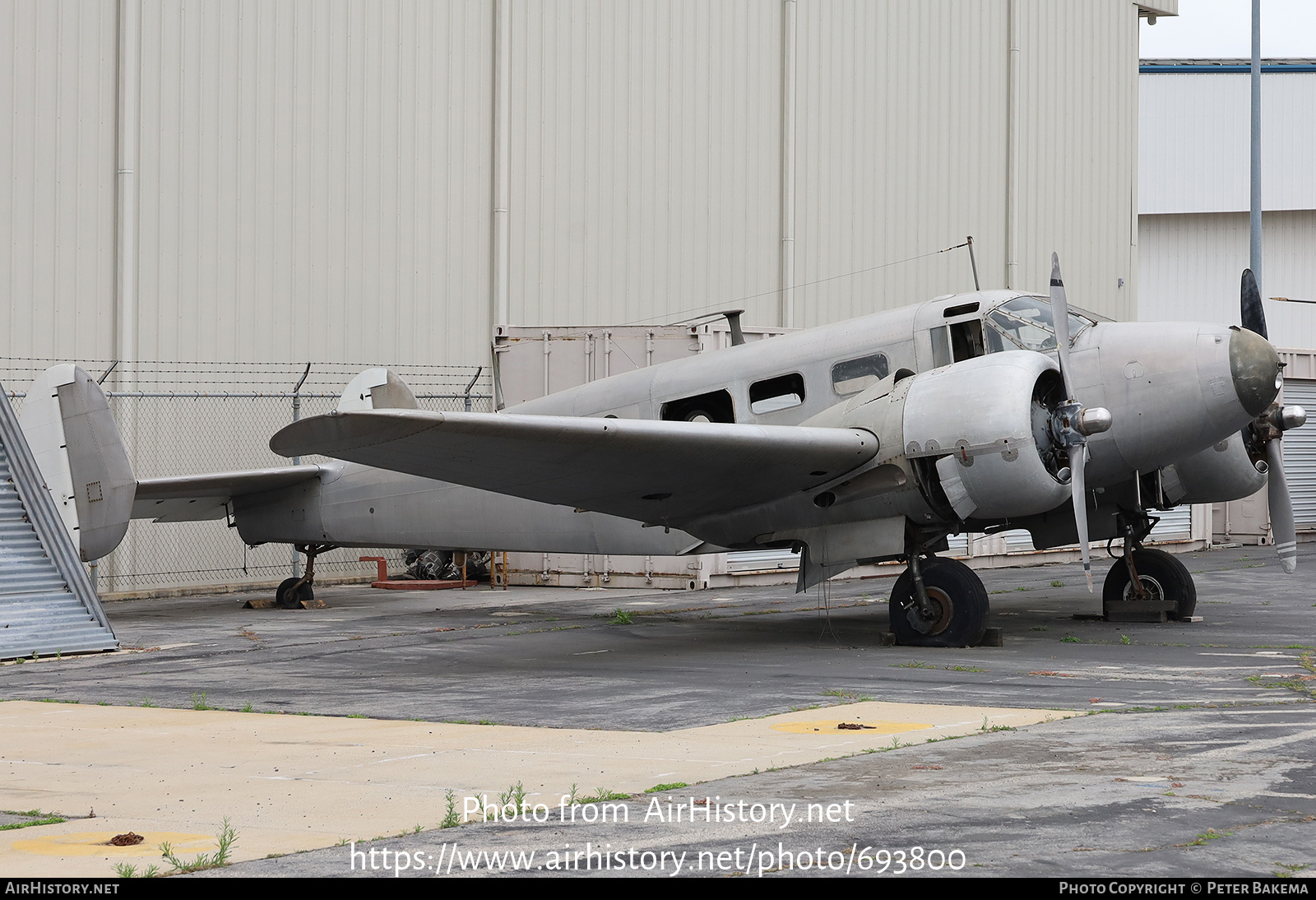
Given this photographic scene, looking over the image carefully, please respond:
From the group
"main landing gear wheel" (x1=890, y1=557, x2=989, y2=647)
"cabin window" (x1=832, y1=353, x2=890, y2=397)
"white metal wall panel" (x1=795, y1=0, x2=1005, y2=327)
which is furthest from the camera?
"white metal wall panel" (x1=795, y1=0, x2=1005, y2=327)

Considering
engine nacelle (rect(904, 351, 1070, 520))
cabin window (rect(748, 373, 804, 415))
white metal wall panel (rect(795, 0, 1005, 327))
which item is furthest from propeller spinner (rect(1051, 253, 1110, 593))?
white metal wall panel (rect(795, 0, 1005, 327))

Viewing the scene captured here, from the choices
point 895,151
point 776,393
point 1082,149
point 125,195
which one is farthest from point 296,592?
point 1082,149

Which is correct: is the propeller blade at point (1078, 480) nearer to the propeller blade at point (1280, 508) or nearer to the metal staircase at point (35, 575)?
the propeller blade at point (1280, 508)

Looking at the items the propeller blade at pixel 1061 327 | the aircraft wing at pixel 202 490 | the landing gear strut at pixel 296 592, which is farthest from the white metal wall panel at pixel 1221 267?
the aircraft wing at pixel 202 490

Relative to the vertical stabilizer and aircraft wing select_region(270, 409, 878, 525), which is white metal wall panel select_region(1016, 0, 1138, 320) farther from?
the vertical stabilizer

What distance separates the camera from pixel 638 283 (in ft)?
89.8

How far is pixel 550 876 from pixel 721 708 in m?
4.81

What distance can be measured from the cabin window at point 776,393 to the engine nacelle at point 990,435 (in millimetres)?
1701

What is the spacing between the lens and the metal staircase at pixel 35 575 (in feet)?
45.8

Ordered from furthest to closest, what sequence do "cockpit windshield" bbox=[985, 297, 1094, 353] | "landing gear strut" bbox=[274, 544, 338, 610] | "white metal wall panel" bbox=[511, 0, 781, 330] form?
"white metal wall panel" bbox=[511, 0, 781, 330] → "landing gear strut" bbox=[274, 544, 338, 610] → "cockpit windshield" bbox=[985, 297, 1094, 353]

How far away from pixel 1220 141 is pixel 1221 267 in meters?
4.52

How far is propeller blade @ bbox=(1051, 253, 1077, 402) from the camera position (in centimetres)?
1331

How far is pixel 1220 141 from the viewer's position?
167 feet

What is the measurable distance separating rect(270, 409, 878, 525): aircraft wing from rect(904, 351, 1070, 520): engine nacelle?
0.71 m
